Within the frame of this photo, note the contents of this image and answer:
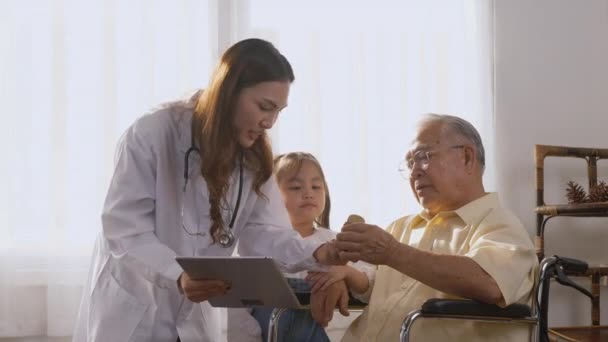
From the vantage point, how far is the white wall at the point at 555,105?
3.61 meters

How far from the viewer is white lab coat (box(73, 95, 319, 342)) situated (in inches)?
73.2

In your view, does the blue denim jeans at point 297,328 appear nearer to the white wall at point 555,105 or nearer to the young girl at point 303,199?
the young girl at point 303,199

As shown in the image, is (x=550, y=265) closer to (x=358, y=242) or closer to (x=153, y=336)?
(x=358, y=242)

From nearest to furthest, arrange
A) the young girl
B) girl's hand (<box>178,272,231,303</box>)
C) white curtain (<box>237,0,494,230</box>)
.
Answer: girl's hand (<box>178,272,231,303</box>)
the young girl
white curtain (<box>237,0,494,230</box>)

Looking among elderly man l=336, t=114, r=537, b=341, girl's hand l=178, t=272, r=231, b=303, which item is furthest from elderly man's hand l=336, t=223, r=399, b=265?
girl's hand l=178, t=272, r=231, b=303

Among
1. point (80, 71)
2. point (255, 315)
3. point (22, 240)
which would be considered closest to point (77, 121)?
point (80, 71)

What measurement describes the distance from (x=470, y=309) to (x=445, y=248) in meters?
0.34

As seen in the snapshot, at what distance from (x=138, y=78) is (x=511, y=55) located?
162cm

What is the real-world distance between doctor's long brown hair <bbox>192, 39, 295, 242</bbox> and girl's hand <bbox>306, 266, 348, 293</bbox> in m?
0.29

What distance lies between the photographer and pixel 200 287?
5.71ft

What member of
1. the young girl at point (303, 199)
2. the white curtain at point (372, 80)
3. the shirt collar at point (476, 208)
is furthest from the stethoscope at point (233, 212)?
the white curtain at point (372, 80)

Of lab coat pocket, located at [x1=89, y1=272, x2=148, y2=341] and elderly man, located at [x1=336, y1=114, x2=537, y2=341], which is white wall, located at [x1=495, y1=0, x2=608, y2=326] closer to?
elderly man, located at [x1=336, y1=114, x2=537, y2=341]

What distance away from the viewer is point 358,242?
1.98 m

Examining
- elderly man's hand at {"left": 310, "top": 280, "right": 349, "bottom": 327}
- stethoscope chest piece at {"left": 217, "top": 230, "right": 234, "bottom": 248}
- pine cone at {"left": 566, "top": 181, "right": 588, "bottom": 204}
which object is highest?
stethoscope chest piece at {"left": 217, "top": 230, "right": 234, "bottom": 248}
